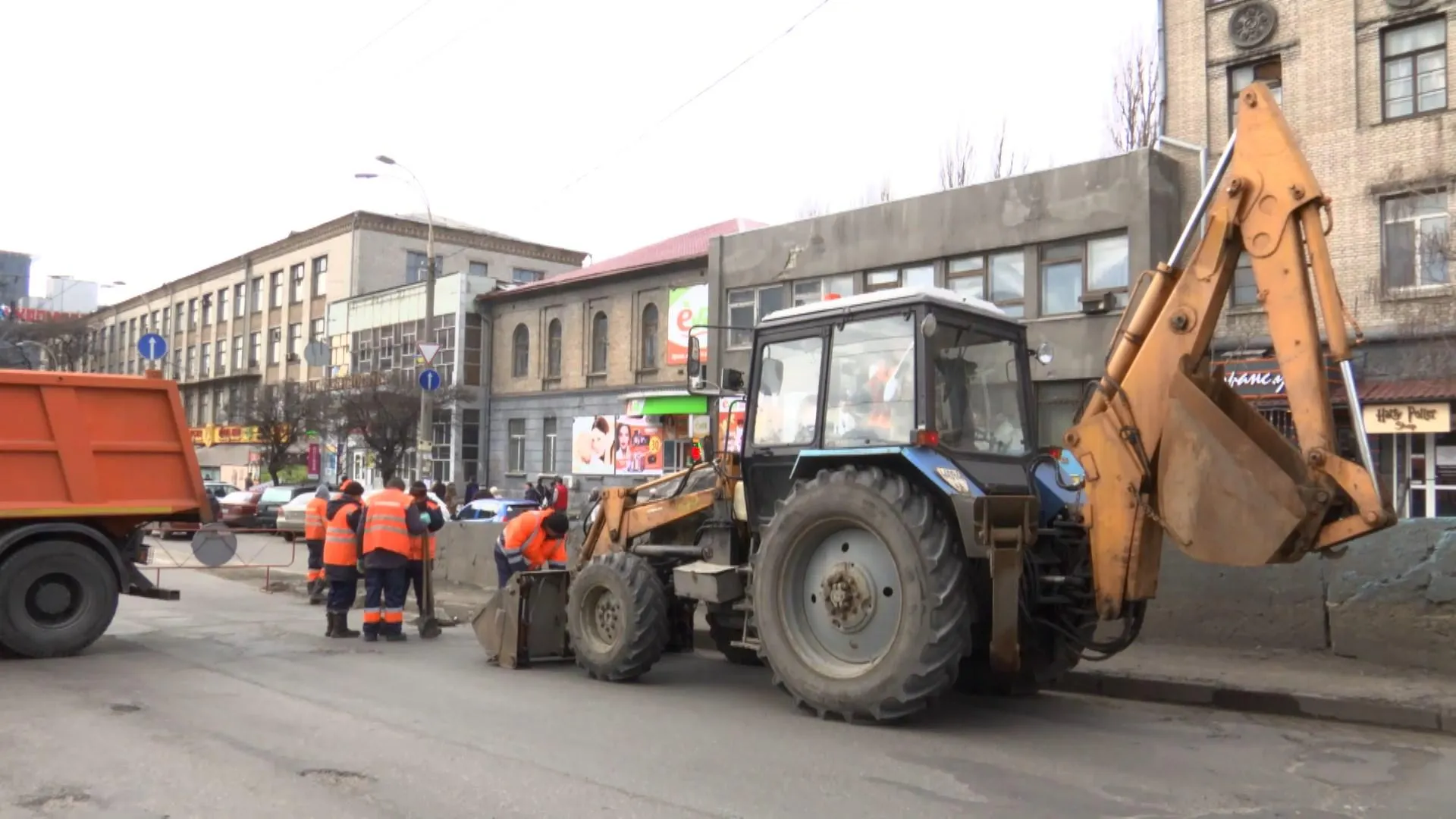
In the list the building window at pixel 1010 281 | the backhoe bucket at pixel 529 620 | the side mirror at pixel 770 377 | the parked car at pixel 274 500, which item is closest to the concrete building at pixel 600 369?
the building window at pixel 1010 281

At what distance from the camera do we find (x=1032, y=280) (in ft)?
70.4

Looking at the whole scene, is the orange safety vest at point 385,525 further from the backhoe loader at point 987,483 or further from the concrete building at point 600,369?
the concrete building at point 600,369

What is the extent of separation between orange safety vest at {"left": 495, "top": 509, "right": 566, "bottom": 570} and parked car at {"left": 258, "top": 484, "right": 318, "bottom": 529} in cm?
1664

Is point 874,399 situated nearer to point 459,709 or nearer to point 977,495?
point 977,495

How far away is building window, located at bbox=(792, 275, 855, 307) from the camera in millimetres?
24969

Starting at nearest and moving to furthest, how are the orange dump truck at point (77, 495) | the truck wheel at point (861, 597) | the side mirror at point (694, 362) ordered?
the truck wheel at point (861, 597) < the side mirror at point (694, 362) < the orange dump truck at point (77, 495)

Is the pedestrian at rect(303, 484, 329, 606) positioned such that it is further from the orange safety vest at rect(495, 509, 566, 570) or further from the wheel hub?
the wheel hub

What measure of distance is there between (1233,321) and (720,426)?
530 inches

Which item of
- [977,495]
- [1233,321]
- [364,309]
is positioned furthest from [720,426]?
[364,309]

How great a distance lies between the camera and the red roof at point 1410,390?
1677 cm

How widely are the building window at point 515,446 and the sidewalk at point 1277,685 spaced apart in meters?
29.4

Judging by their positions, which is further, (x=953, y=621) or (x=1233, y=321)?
(x=1233, y=321)

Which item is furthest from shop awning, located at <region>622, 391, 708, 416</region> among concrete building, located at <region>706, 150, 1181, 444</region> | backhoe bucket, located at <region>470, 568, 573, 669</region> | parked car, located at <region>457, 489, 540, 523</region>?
backhoe bucket, located at <region>470, 568, 573, 669</region>

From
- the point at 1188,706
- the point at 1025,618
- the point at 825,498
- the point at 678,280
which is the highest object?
the point at 678,280
